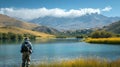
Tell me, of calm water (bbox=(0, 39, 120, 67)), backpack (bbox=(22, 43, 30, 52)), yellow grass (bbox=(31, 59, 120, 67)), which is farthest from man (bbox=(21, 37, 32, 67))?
calm water (bbox=(0, 39, 120, 67))

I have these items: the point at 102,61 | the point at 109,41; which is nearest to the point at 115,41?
the point at 109,41

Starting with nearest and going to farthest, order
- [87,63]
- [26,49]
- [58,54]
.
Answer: [26,49] → [87,63] → [58,54]

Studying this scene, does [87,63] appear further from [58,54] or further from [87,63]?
[58,54]

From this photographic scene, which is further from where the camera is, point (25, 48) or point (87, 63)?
point (87, 63)

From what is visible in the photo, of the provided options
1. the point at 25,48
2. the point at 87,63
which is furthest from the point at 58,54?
the point at 25,48

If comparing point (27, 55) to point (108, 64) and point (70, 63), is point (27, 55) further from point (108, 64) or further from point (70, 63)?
point (108, 64)

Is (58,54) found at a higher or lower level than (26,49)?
lower

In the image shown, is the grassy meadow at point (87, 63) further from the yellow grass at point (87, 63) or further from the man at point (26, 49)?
the man at point (26, 49)

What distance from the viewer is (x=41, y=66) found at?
91.5ft

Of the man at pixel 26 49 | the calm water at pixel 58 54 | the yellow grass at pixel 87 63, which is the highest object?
the man at pixel 26 49

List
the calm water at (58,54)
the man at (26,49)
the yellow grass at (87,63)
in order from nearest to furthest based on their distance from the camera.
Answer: the man at (26,49)
the yellow grass at (87,63)
the calm water at (58,54)

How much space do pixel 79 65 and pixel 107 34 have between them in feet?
390

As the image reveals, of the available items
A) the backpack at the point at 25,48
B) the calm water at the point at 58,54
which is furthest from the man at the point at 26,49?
the calm water at the point at 58,54

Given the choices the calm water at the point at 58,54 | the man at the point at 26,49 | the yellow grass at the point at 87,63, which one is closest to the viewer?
the man at the point at 26,49
